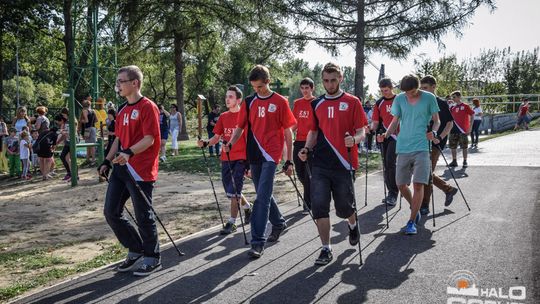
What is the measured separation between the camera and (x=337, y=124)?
18.0ft

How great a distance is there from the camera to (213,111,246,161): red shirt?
7.11 meters

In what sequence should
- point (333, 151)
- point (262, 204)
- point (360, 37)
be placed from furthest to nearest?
1. point (360, 37)
2. point (262, 204)
3. point (333, 151)

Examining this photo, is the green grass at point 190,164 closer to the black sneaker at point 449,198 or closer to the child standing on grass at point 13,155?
the child standing on grass at point 13,155

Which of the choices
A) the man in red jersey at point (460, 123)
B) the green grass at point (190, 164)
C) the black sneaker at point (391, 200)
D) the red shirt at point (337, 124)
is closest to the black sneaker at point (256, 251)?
the red shirt at point (337, 124)

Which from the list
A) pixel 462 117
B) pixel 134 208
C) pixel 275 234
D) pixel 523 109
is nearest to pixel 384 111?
pixel 275 234

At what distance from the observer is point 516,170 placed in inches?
506

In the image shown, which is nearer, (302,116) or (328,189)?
(328,189)

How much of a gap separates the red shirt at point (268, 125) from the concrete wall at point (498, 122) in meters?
28.6

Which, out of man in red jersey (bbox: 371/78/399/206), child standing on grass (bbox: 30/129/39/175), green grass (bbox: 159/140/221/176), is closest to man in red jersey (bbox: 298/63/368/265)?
man in red jersey (bbox: 371/78/399/206)

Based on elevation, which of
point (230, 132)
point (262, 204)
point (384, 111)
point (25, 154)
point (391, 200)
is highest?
point (384, 111)

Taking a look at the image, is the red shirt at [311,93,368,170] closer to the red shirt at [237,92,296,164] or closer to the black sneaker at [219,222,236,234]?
the red shirt at [237,92,296,164]

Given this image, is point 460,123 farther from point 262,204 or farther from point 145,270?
point 145,270

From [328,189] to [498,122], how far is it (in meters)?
29.9

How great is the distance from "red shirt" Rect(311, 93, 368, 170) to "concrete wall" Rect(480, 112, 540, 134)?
28.8 m
